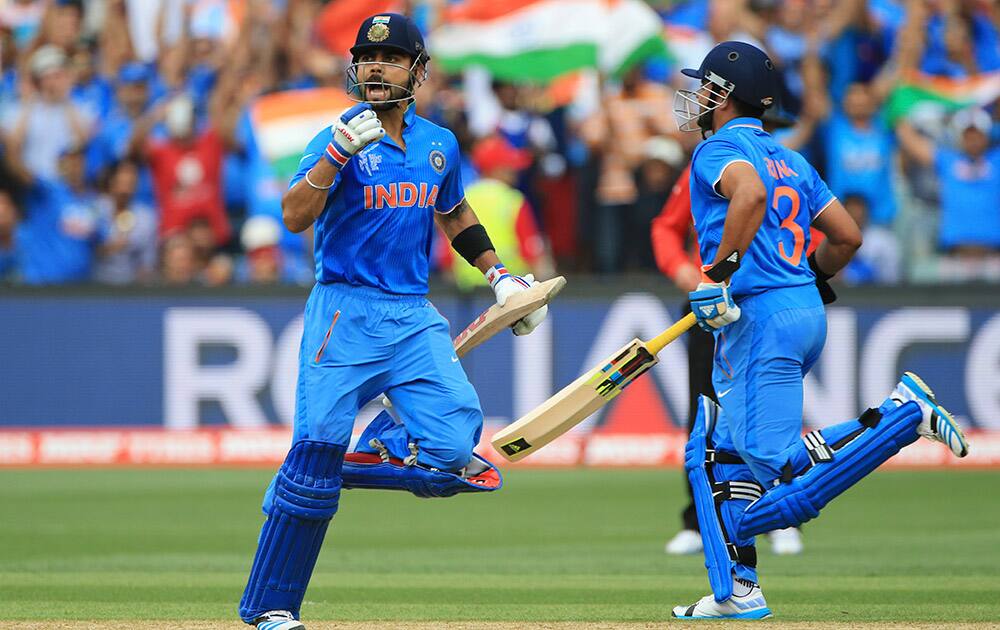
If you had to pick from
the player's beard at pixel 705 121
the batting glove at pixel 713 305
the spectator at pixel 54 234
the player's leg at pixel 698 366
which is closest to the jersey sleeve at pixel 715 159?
the player's beard at pixel 705 121

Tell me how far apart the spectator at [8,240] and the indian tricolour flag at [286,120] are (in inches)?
91.8

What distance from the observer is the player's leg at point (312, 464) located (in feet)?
19.2

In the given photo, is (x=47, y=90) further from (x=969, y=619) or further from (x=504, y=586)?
(x=969, y=619)

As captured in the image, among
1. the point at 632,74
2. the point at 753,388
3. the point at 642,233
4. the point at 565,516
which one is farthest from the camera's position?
the point at 632,74

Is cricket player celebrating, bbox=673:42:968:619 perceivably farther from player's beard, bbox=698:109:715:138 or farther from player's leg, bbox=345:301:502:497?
player's leg, bbox=345:301:502:497

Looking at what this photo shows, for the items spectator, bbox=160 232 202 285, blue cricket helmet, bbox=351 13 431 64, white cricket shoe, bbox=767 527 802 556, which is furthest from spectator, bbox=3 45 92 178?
blue cricket helmet, bbox=351 13 431 64

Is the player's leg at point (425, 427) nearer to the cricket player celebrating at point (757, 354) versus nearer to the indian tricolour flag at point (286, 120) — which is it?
the cricket player celebrating at point (757, 354)

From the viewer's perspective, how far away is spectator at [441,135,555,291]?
13.8 meters

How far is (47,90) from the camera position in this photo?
15180 mm

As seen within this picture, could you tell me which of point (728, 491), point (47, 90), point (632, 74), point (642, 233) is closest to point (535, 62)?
point (632, 74)

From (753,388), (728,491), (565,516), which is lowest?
(565,516)

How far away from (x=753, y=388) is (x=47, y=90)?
1045cm

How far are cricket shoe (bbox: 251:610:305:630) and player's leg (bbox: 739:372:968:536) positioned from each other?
193cm

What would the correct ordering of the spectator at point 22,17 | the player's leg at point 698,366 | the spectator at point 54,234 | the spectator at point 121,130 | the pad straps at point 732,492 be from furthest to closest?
the spectator at point 22,17
the spectator at point 121,130
the spectator at point 54,234
the player's leg at point 698,366
the pad straps at point 732,492
